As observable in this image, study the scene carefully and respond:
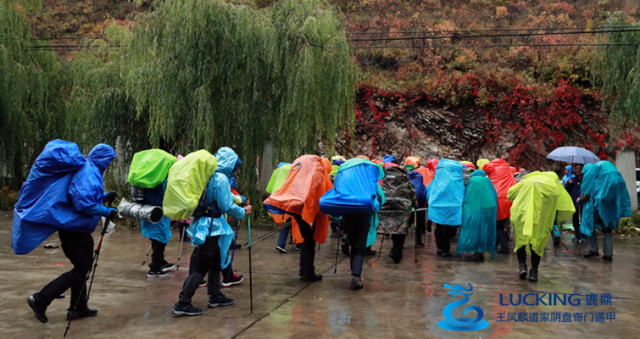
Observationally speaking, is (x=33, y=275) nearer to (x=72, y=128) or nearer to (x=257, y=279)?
(x=257, y=279)

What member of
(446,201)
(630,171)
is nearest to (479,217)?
(446,201)

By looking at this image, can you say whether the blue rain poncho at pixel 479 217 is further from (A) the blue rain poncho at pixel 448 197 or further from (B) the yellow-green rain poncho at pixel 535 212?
(B) the yellow-green rain poncho at pixel 535 212

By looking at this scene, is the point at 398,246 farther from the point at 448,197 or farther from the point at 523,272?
the point at 523,272

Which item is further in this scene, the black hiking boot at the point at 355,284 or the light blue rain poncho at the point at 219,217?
the black hiking boot at the point at 355,284

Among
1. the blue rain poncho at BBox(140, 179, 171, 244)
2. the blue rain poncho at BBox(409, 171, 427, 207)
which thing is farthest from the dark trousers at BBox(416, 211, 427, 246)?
the blue rain poncho at BBox(140, 179, 171, 244)

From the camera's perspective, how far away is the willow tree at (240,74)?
11336 mm

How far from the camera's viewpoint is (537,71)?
17859 millimetres

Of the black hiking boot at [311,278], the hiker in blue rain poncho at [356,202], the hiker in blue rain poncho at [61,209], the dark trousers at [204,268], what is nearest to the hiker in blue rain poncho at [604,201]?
the hiker in blue rain poncho at [356,202]

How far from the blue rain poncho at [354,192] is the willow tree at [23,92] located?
11.8m

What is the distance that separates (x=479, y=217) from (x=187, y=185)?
17.1 feet

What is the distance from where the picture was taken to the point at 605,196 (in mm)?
8719

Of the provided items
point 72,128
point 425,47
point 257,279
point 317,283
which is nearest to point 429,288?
point 317,283

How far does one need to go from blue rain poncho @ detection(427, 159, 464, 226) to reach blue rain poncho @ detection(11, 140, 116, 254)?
554 centimetres

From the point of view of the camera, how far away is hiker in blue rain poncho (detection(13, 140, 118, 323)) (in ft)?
15.5
